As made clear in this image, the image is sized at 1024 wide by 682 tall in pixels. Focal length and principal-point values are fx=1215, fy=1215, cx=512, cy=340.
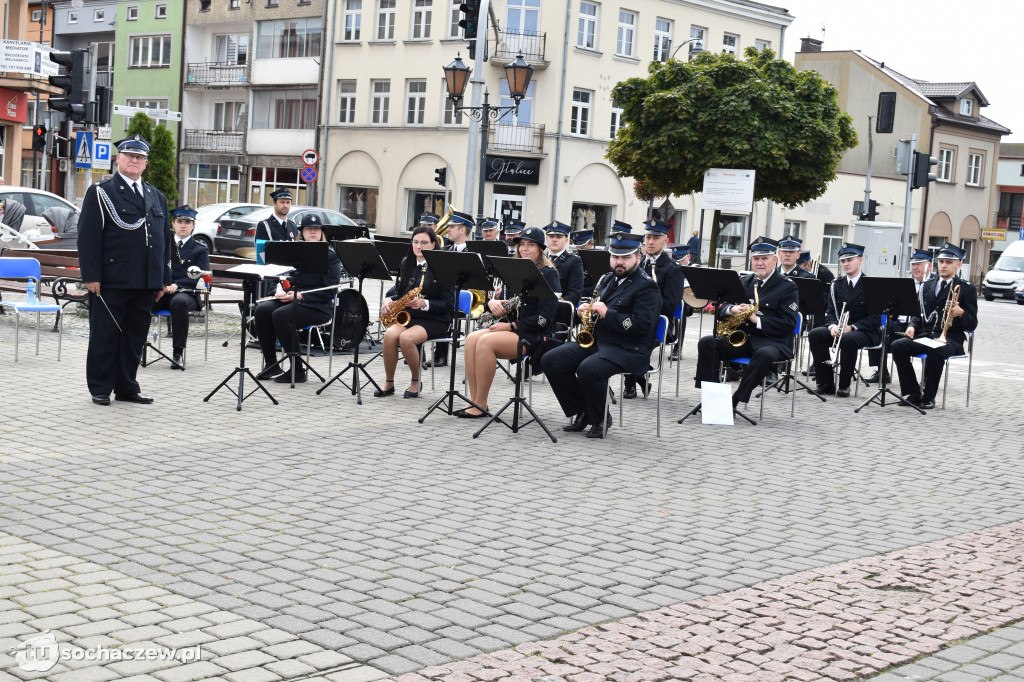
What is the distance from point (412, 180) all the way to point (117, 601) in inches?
1642

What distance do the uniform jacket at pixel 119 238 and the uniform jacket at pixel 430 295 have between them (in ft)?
8.32

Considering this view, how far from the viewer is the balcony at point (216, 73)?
2089 inches

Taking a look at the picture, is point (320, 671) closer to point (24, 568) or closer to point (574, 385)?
point (24, 568)

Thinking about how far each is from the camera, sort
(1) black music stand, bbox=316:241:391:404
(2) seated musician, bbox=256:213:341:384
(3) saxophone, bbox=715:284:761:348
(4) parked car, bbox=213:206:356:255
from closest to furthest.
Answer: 1. (1) black music stand, bbox=316:241:391:404
2. (3) saxophone, bbox=715:284:761:348
3. (2) seated musician, bbox=256:213:341:384
4. (4) parked car, bbox=213:206:356:255

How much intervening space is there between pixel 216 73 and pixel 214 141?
3.04m

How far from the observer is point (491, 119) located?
43.2m

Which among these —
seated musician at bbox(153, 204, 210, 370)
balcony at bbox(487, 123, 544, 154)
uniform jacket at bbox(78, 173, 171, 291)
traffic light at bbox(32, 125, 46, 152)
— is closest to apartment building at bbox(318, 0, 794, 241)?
balcony at bbox(487, 123, 544, 154)

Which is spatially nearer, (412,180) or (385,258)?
(385,258)

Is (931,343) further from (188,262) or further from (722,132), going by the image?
(722,132)

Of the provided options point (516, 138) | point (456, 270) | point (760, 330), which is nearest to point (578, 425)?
point (456, 270)

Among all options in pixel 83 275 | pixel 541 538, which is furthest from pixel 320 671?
pixel 83 275

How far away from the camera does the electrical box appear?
3619 centimetres

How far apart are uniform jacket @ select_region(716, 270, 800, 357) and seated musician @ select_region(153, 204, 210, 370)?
226 inches

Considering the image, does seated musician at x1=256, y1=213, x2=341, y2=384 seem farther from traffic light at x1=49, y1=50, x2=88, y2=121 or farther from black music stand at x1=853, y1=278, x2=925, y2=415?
traffic light at x1=49, y1=50, x2=88, y2=121
